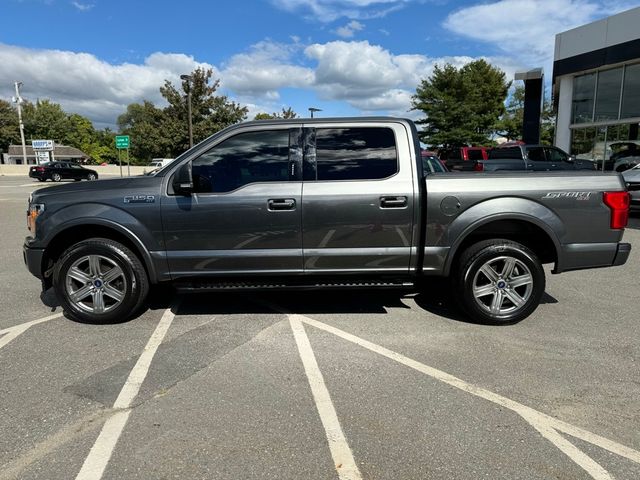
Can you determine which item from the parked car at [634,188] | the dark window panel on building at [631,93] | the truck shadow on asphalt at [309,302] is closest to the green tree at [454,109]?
the dark window panel on building at [631,93]

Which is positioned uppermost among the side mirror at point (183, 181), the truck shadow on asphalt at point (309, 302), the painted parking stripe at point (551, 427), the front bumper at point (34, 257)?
the side mirror at point (183, 181)

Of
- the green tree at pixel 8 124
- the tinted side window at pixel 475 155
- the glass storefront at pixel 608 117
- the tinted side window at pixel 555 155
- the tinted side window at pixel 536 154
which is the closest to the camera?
the tinted side window at pixel 536 154

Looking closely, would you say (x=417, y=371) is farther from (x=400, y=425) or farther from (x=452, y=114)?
(x=452, y=114)

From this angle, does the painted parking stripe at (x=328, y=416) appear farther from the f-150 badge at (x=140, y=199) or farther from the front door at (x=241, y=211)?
the f-150 badge at (x=140, y=199)

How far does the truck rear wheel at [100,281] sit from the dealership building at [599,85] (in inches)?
771

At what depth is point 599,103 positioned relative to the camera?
2000cm

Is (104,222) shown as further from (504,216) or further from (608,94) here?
(608,94)

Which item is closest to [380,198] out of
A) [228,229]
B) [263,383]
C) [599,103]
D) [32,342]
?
[228,229]

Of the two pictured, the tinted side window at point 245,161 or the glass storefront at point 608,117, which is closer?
the tinted side window at point 245,161

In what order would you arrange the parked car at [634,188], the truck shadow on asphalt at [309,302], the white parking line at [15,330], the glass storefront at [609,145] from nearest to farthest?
the white parking line at [15,330] → the truck shadow on asphalt at [309,302] → the parked car at [634,188] → the glass storefront at [609,145]

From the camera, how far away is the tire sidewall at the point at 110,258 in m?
4.48

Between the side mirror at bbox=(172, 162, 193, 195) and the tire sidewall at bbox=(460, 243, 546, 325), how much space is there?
2.68 meters

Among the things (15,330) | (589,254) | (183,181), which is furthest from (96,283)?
(589,254)

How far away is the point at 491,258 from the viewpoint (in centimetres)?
453
